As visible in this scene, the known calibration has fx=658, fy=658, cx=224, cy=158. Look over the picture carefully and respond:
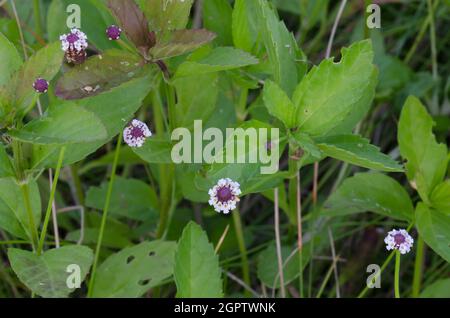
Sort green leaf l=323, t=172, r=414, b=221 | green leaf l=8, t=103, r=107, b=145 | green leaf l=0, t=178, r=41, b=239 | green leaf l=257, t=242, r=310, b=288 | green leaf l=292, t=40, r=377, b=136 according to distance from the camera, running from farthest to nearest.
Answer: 1. green leaf l=257, t=242, r=310, b=288
2. green leaf l=323, t=172, r=414, b=221
3. green leaf l=0, t=178, r=41, b=239
4. green leaf l=292, t=40, r=377, b=136
5. green leaf l=8, t=103, r=107, b=145

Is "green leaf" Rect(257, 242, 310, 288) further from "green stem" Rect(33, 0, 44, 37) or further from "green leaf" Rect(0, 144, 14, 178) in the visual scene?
"green stem" Rect(33, 0, 44, 37)

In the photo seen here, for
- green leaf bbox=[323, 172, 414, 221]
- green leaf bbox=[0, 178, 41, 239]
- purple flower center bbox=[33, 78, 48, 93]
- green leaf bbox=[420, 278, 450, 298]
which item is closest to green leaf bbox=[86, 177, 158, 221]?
green leaf bbox=[0, 178, 41, 239]

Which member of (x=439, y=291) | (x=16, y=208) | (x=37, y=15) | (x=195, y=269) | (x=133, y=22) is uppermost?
(x=37, y=15)

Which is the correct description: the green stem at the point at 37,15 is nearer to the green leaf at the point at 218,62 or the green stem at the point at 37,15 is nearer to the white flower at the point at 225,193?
the green leaf at the point at 218,62

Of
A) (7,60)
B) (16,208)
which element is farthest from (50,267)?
(7,60)

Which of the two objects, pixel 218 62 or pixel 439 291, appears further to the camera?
pixel 439 291

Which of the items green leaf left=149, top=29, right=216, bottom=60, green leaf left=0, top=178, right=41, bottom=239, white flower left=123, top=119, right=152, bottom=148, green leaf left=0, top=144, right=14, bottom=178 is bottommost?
green leaf left=0, top=178, right=41, bottom=239

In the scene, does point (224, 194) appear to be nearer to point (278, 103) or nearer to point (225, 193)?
point (225, 193)
